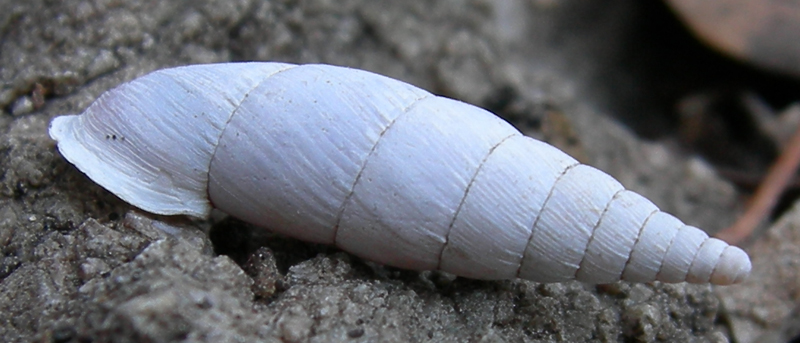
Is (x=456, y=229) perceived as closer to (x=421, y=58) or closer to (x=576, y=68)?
(x=421, y=58)

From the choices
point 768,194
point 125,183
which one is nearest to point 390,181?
point 125,183

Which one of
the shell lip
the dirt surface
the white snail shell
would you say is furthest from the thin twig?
the shell lip

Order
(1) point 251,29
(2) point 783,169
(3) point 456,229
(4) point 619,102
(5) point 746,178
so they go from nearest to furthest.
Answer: (3) point 456,229 < (1) point 251,29 < (2) point 783,169 < (5) point 746,178 < (4) point 619,102

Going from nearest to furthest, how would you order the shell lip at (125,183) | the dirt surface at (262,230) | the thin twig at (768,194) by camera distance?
the dirt surface at (262,230) < the shell lip at (125,183) < the thin twig at (768,194)

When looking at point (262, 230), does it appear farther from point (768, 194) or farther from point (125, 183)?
point (768, 194)

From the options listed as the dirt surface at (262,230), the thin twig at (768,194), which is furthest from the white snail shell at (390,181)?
the thin twig at (768,194)

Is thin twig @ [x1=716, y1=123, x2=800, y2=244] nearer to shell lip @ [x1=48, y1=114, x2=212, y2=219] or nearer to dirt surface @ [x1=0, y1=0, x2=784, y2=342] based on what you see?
dirt surface @ [x1=0, y1=0, x2=784, y2=342]

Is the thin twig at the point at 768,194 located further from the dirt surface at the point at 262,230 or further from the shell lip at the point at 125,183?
the shell lip at the point at 125,183

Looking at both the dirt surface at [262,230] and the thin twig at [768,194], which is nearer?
the dirt surface at [262,230]

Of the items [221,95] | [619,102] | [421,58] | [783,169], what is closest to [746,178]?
[783,169]
